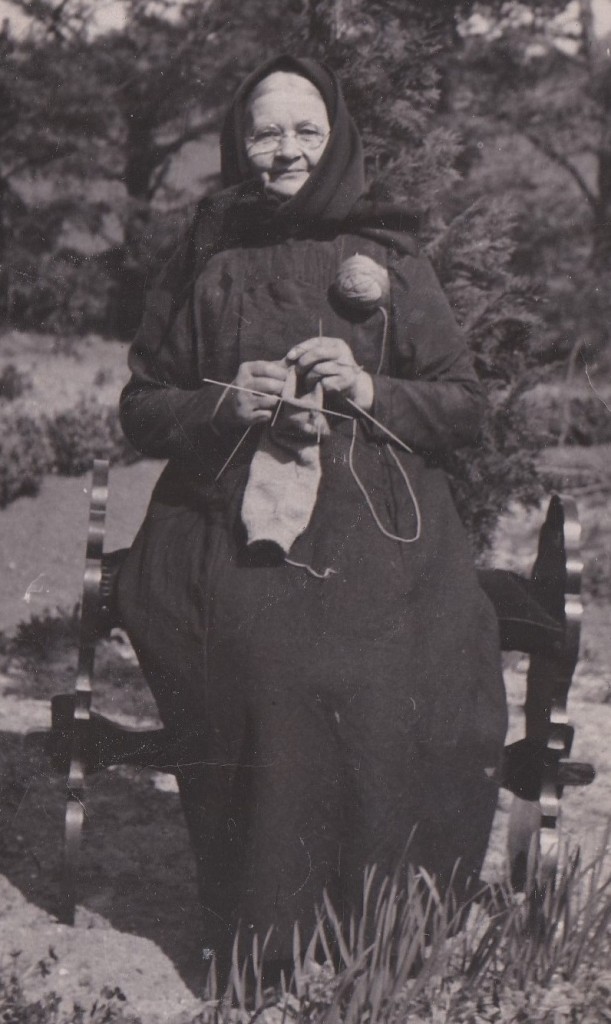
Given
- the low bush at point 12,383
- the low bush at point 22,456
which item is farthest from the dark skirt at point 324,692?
the low bush at point 12,383

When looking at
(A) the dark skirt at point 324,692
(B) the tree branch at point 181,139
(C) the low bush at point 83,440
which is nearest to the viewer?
(A) the dark skirt at point 324,692

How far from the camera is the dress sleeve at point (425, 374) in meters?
3.15

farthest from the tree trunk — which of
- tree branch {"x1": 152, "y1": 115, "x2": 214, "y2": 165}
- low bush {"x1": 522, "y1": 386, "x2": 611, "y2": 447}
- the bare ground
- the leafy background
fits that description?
the bare ground

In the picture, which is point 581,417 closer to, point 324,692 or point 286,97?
point 286,97

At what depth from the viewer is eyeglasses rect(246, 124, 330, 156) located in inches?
128

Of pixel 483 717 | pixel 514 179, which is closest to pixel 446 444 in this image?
pixel 483 717

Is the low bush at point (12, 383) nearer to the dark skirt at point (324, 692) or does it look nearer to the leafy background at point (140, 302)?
the leafy background at point (140, 302)

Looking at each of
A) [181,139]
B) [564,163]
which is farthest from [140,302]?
[564,163]

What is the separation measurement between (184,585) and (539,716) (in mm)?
1075

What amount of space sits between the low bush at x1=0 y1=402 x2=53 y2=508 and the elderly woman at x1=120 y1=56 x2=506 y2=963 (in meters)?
5.23

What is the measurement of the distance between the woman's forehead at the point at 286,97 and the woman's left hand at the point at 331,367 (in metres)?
0.66

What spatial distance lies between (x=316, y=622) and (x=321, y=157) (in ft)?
3.94

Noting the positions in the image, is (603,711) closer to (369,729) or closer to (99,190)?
(369,729)

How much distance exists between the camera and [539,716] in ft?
11.3
